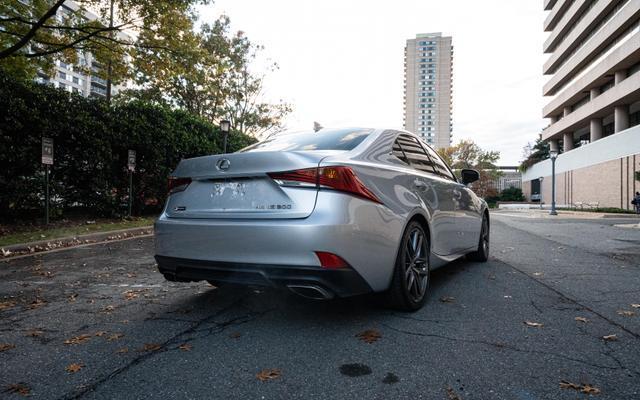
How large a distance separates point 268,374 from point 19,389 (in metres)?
1.27

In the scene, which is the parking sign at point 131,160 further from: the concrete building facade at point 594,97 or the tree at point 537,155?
the tree at point 537,155

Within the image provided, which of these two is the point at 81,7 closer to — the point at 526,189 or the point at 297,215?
the point at 297,215

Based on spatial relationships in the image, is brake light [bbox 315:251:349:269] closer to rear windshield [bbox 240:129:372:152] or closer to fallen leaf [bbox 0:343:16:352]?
rear windshield [bbox 240:129:372:152]

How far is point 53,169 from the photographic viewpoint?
32.7 feet

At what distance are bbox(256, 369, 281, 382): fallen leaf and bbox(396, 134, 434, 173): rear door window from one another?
2345mm

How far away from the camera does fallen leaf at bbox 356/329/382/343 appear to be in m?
2.75

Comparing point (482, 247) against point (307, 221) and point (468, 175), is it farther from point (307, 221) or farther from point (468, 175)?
point (307, 221)

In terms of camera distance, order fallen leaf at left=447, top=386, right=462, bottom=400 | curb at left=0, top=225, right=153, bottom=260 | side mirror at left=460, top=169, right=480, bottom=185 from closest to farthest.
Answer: fallen leaf at left=447, top=386, right=462, bottom=400, side mirror at left=460, top=169, right=480, bottom=185, curb at left=0, top=225, right=153, bottom=260

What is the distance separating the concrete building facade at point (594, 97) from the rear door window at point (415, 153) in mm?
33527

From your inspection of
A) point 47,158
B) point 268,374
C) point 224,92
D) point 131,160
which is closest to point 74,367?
point 268,374

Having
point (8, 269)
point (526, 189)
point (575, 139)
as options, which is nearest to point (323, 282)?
point (8, 269)

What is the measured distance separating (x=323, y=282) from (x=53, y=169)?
9.89 meters

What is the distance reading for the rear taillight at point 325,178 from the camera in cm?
273

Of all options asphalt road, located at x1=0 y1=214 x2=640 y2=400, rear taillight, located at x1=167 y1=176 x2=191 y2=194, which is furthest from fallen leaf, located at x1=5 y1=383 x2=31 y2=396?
rear taillight, located at x1=167 y1=176 x2=191 y2=194
